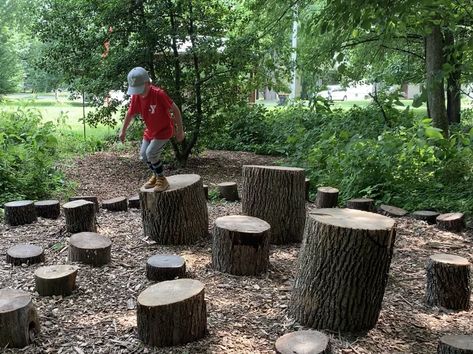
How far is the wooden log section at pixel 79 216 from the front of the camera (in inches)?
225

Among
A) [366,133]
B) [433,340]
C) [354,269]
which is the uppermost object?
[366,133]

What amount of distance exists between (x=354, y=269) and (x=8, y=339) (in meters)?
2.40

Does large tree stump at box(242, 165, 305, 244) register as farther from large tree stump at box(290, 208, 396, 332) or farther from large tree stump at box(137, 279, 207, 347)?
large tree stump at box(137, 279, 207, 347)

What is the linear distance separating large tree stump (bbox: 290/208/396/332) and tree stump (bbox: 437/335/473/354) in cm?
57

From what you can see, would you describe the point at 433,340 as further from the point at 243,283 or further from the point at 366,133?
the point at 366,133

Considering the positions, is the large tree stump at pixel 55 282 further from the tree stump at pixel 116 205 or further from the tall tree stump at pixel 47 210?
the tree stump at pixel 116 205

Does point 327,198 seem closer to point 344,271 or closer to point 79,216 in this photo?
point 79,216

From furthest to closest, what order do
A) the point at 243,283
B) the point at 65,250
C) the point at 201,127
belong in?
the point at 201,127 < the point at 65,250 < the point at 243,283

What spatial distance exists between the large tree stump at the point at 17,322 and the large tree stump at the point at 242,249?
5.88ft

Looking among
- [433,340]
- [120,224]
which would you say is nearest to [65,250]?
[120,224]

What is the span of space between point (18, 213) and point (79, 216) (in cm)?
118

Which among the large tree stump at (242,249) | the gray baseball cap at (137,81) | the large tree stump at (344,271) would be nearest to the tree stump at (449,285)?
the large tree stump at (344,271)

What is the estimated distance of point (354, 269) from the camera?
3531 mm

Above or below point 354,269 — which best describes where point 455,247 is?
below
